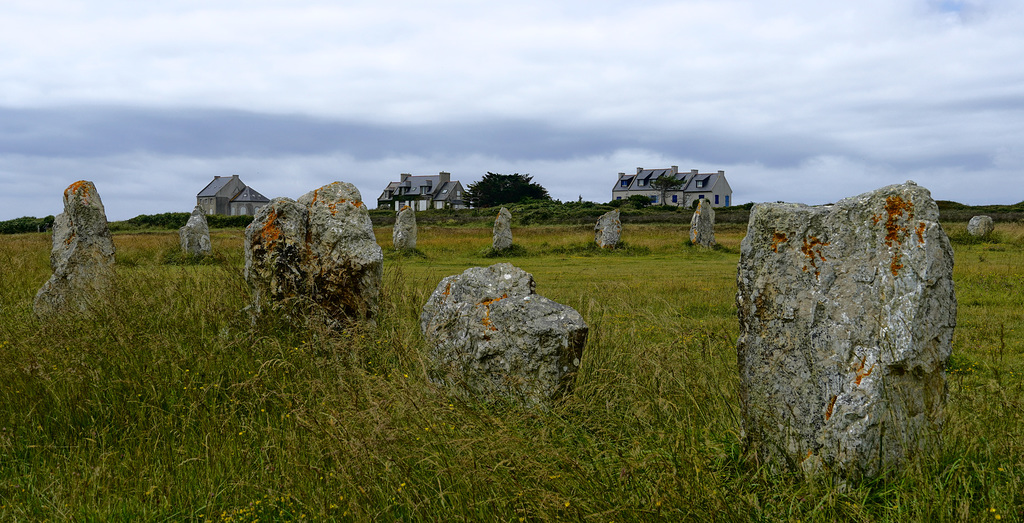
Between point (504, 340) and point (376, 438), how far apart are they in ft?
6.86

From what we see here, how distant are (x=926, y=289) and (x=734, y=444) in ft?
4.49

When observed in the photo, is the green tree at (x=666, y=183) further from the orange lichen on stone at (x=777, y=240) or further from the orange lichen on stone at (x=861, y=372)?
the orange lichen on stone at (x=861, y=372)

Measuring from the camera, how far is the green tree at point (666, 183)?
8856cm

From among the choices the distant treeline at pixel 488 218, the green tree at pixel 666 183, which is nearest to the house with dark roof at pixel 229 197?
the distant treeline at pixel 488 218

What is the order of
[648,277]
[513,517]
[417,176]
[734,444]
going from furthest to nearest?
[417,176] → [648,277] → [734,444] → [513,517]

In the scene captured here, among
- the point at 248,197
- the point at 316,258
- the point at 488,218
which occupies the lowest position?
the point at 316,258

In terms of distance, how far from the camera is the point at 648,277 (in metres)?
17.6

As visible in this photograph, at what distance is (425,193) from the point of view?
308 ft

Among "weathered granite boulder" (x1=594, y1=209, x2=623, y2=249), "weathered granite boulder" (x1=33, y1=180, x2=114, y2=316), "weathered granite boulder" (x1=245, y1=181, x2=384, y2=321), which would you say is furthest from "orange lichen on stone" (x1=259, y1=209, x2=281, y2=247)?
"weathered granite boulder" (x1=594, y1=209, x2=623, y2=249)

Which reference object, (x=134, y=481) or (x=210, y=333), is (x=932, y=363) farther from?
(x=210, y=333)

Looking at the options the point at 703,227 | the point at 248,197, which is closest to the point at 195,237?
the point at 703,227

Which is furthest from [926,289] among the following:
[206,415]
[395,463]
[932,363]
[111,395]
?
[111,395]

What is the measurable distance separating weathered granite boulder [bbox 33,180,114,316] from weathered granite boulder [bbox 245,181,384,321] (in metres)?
3.60

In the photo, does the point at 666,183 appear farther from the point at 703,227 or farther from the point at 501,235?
the point at 501,235
